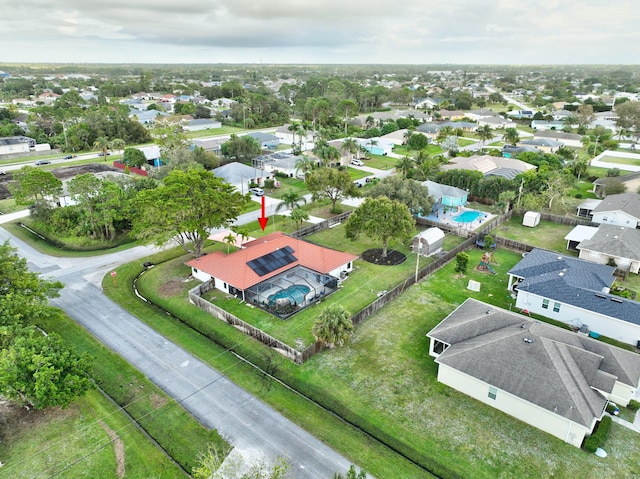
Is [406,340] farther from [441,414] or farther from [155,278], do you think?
[155,278]

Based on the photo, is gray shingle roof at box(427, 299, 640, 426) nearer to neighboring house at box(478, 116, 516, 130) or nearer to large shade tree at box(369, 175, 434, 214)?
large shade tree at box(369, 175, 434, 214)

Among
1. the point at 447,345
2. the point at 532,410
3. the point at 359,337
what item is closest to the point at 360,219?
the point at 359,337

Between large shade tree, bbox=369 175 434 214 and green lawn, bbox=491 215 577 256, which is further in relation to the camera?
large shade tree, bbox=369 175 434 214

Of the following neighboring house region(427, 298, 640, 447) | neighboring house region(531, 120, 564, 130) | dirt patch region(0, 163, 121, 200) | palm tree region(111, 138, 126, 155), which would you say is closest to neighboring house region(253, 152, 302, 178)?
dirt patch region(0, 163, 121, 200)

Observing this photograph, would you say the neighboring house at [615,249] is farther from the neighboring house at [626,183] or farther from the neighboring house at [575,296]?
the neighboring house at [626,183]

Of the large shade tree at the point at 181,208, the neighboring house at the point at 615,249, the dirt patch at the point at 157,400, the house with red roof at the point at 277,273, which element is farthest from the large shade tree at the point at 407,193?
the dirt patch at the point at 157,400

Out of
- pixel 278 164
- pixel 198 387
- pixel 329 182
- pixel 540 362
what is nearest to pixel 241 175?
pixel 278 164

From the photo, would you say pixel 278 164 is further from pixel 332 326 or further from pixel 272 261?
pixel 332 326
